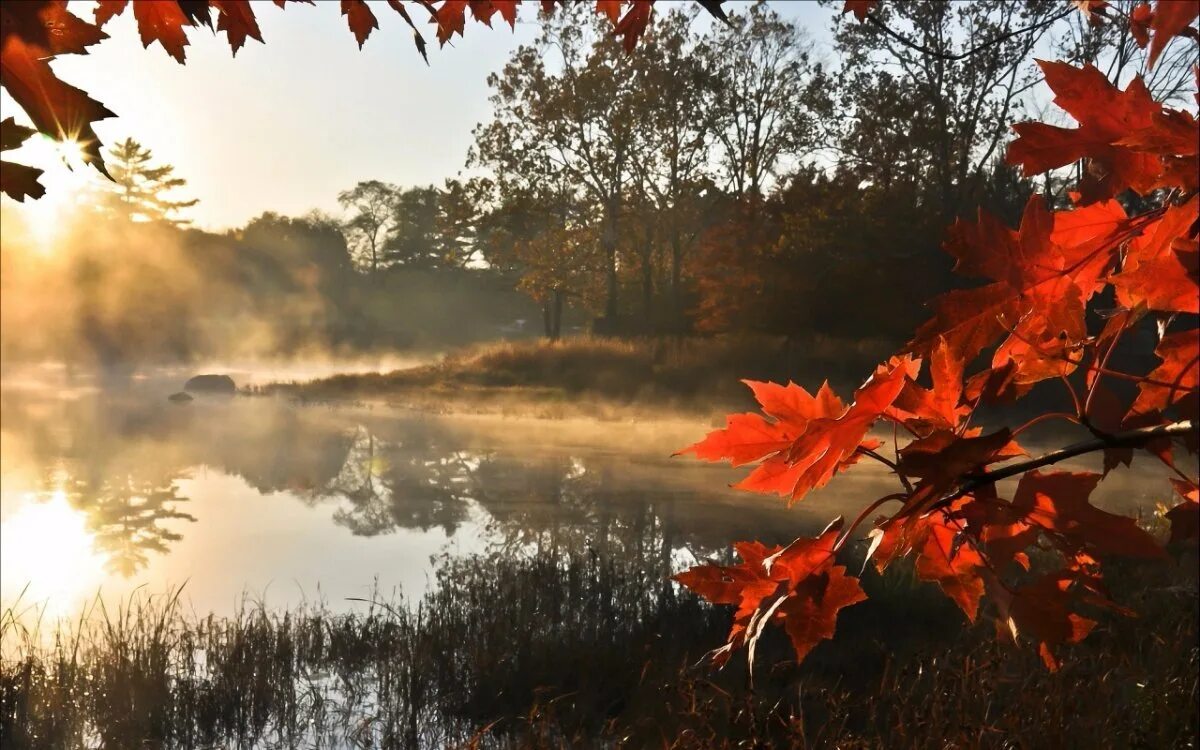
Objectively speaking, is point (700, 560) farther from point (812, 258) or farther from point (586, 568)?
point (812, 258)

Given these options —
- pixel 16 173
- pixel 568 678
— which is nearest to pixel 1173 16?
pixel 16 173

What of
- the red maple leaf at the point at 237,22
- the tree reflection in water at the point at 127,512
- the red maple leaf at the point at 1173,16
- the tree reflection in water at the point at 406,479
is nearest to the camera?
the red maple leaf at the point at 1173,16

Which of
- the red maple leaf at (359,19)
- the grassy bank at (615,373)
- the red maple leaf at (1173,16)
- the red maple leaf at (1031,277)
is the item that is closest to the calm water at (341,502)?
the grassy bank at (615,373)

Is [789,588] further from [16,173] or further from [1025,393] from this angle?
[16,173]

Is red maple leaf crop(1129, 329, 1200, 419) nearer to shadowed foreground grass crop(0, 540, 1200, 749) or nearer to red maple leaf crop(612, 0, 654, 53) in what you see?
red maple leaf crop(612, 0, 654, 53)

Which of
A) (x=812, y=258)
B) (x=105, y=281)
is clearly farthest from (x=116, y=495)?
(x=105, y=281)

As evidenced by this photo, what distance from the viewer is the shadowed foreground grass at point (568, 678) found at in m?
3.24

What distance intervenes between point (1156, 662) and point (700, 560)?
3981mm

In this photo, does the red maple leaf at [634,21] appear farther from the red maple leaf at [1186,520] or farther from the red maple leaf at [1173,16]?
the red maple leaf at [1186,520]

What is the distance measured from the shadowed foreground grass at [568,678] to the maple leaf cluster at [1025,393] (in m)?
1.72

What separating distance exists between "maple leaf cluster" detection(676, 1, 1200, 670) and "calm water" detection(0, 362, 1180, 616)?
5315mm

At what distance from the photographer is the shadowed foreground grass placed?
10.6 ft

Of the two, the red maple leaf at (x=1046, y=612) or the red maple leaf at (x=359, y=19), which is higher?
the red maple leaf at (x=359, y=19)

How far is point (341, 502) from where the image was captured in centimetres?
1080
